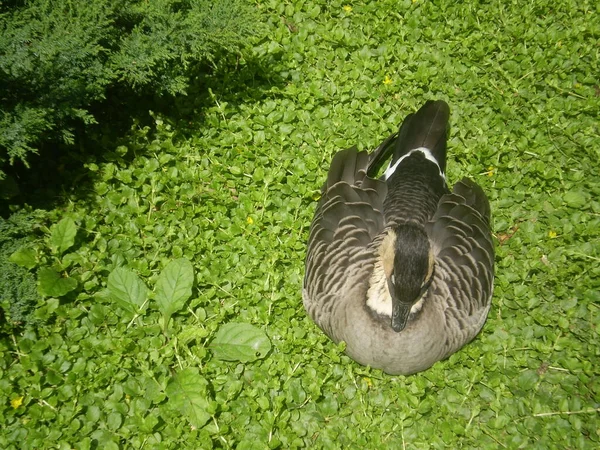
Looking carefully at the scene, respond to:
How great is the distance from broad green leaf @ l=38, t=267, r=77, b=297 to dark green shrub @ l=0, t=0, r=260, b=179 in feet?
2.81

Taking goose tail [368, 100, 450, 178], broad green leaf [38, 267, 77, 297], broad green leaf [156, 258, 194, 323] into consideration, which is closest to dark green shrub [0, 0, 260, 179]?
broad green leaf [38, 267, 77, 297]

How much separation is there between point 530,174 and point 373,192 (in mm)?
1932

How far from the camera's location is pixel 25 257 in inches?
149

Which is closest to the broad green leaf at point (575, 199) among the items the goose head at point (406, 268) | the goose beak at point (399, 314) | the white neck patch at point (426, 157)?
the white neck patch at point (426, 157)

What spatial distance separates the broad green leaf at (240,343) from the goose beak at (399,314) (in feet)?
3.30

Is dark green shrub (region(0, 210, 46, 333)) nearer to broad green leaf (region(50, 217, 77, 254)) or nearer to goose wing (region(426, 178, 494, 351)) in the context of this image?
broad green leaf (region(50, 217, 77, 254))

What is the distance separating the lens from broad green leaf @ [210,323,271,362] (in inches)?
156

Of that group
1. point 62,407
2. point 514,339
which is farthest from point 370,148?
point 62,407

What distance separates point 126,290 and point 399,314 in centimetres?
208

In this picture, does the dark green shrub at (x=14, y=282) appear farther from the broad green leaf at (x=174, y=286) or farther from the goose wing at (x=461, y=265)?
the goose wing at (x=461, y=265)

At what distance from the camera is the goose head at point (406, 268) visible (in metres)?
3.45

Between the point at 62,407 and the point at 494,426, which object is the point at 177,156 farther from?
the point at 494,426

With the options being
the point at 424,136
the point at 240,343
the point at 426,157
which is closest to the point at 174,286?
the point at 240,343

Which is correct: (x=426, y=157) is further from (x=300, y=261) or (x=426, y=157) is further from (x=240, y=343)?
(x=240, y=343)
